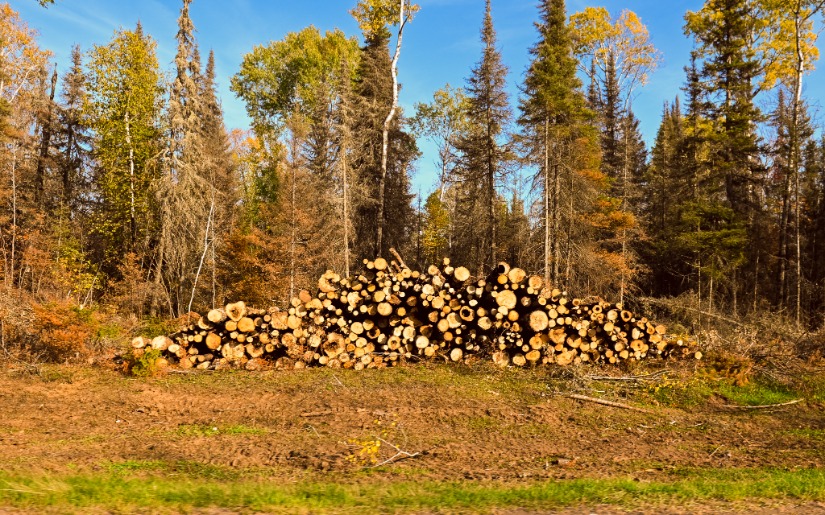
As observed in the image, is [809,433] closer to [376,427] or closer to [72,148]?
[376,427]

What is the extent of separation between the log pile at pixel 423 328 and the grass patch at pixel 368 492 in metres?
5.32

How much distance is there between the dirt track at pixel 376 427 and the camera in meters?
6.15

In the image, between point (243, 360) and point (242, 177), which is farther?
point (242, 177)

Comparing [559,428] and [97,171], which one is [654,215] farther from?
[97,171]

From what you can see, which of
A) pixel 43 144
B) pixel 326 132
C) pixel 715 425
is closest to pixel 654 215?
pixel 326 132

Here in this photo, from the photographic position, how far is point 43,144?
2881 cm

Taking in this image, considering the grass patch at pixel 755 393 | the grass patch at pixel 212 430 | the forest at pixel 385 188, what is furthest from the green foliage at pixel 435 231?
the grass patch at pixel 212 430

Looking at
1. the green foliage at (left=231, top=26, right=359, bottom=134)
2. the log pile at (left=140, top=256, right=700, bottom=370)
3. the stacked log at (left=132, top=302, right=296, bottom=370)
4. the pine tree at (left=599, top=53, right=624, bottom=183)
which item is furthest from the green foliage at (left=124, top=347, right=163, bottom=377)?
the green foliage at (left=231, top=26, right=359, bottom=134)

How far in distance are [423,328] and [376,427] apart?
4.26 metres

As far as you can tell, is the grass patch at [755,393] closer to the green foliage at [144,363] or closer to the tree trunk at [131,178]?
the green foliage at [144,363]

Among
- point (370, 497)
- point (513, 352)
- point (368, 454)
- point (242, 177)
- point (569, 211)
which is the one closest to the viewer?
point (370, 497)

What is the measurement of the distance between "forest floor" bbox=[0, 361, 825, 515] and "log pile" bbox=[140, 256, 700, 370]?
23.7 inches

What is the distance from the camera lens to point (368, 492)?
4.99 m

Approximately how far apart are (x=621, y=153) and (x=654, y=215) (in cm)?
467
